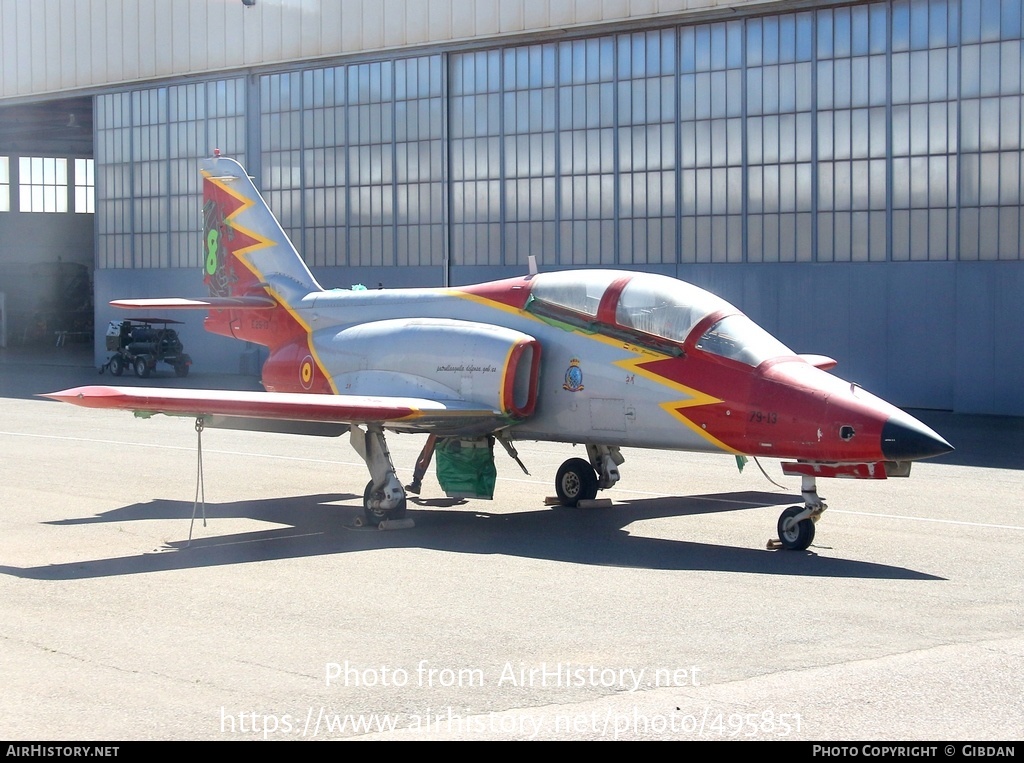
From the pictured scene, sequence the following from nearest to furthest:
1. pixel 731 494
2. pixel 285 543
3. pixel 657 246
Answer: pixel 285 543
pixel 731 494
pixel 657 246

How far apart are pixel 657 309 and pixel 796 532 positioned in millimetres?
2575

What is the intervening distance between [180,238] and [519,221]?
527 inches

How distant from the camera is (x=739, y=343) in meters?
11.7

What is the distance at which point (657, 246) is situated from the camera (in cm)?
3123

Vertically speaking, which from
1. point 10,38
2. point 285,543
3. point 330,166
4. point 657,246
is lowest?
point 285,543

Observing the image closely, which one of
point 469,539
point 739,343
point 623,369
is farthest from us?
point 623,369

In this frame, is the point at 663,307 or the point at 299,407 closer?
the point at 299,407

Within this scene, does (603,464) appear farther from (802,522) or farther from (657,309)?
(802,522)

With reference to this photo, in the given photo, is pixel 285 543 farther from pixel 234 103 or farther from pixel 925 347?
pixel 234 103

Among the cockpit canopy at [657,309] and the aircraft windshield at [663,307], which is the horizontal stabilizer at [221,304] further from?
the aircraft windshield at [663,307]

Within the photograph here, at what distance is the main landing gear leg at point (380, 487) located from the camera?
497 inches

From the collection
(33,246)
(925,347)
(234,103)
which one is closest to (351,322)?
Answer: (925,347)

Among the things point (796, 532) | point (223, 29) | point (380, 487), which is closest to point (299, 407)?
point (380, 487)

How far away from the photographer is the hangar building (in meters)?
27.0
